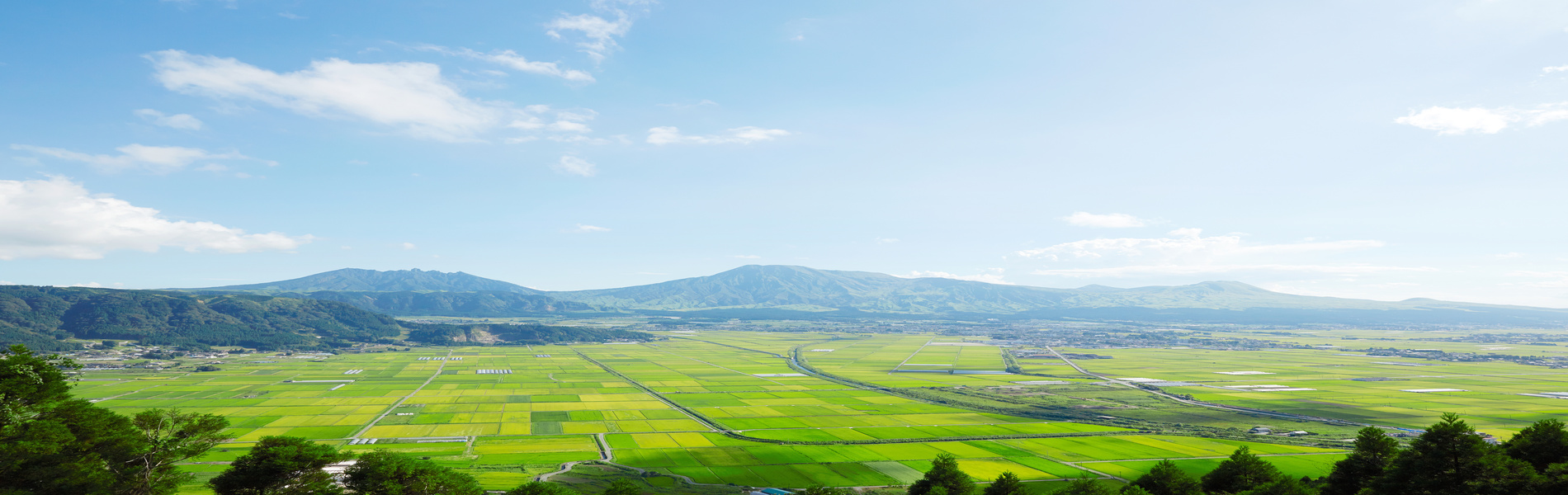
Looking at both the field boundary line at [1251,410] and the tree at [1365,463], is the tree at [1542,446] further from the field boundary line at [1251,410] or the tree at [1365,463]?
the field boundary line at [1251,410]

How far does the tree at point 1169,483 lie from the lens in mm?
37406

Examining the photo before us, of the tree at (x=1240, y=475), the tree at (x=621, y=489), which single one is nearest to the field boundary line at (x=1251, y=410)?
the tree at (x=1240, y=475)

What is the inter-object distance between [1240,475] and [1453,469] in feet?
30.3

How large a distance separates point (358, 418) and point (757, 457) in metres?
50.8

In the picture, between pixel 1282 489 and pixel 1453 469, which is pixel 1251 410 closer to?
pixel 1453 469

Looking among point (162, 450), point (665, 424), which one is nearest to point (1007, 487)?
point (162, 450)

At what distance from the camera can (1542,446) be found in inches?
1374

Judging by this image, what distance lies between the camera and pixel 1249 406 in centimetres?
9425

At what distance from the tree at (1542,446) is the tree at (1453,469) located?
158cm

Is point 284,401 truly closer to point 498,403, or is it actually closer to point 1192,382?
point 498,403

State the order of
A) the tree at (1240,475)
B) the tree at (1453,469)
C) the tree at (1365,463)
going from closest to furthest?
the tree at (1453,469) → the tree at (1365,463) → the tree at (1240,475)

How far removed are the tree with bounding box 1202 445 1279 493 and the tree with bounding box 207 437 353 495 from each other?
4729 centimetres

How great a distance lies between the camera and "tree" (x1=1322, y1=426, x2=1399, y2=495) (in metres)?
37.7

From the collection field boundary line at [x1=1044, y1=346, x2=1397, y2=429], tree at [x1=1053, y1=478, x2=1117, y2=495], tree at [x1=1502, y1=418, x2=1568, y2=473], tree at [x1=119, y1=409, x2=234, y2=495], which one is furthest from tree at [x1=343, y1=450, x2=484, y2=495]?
field boundary line at [x1=1044, y1=346, x2=1397, y2=429]
